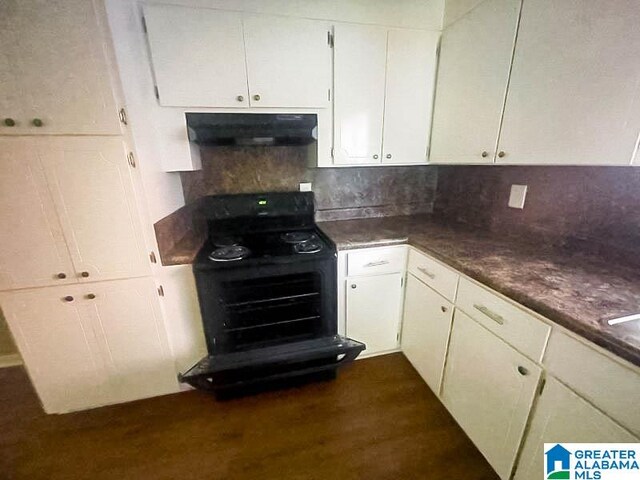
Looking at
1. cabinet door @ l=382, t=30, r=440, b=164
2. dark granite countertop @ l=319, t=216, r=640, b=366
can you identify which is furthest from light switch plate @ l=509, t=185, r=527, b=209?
cabinet door @ l=382, t=30, r=440, b=164

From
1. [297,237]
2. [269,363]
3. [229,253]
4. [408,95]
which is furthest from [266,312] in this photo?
[408,95]

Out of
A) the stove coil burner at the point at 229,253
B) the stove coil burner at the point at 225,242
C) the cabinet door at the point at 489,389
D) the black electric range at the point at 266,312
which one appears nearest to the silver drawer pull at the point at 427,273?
the cabinet door at the point at 489,389

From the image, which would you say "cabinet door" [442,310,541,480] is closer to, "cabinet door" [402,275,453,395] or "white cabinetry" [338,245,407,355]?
"cabinet door" [402,275,453,395]

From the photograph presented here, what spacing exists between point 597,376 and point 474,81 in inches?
57.5

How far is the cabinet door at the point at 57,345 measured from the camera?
1.33m

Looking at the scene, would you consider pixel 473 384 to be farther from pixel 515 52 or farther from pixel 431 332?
pixel 515 52

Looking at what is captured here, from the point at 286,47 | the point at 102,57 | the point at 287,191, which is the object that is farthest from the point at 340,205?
the point at 102,57

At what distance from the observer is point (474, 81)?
4.78ft

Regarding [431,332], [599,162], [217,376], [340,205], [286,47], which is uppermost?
[286,47]

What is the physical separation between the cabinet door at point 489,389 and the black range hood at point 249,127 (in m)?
1.37

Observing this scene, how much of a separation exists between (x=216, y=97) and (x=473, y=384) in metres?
2.03

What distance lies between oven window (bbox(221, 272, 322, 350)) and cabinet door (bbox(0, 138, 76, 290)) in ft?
2.71

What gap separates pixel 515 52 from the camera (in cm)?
122

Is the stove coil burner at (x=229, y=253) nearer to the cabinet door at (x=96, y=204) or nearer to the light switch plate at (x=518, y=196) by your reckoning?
the cabinet door at (x=96, y=204)
